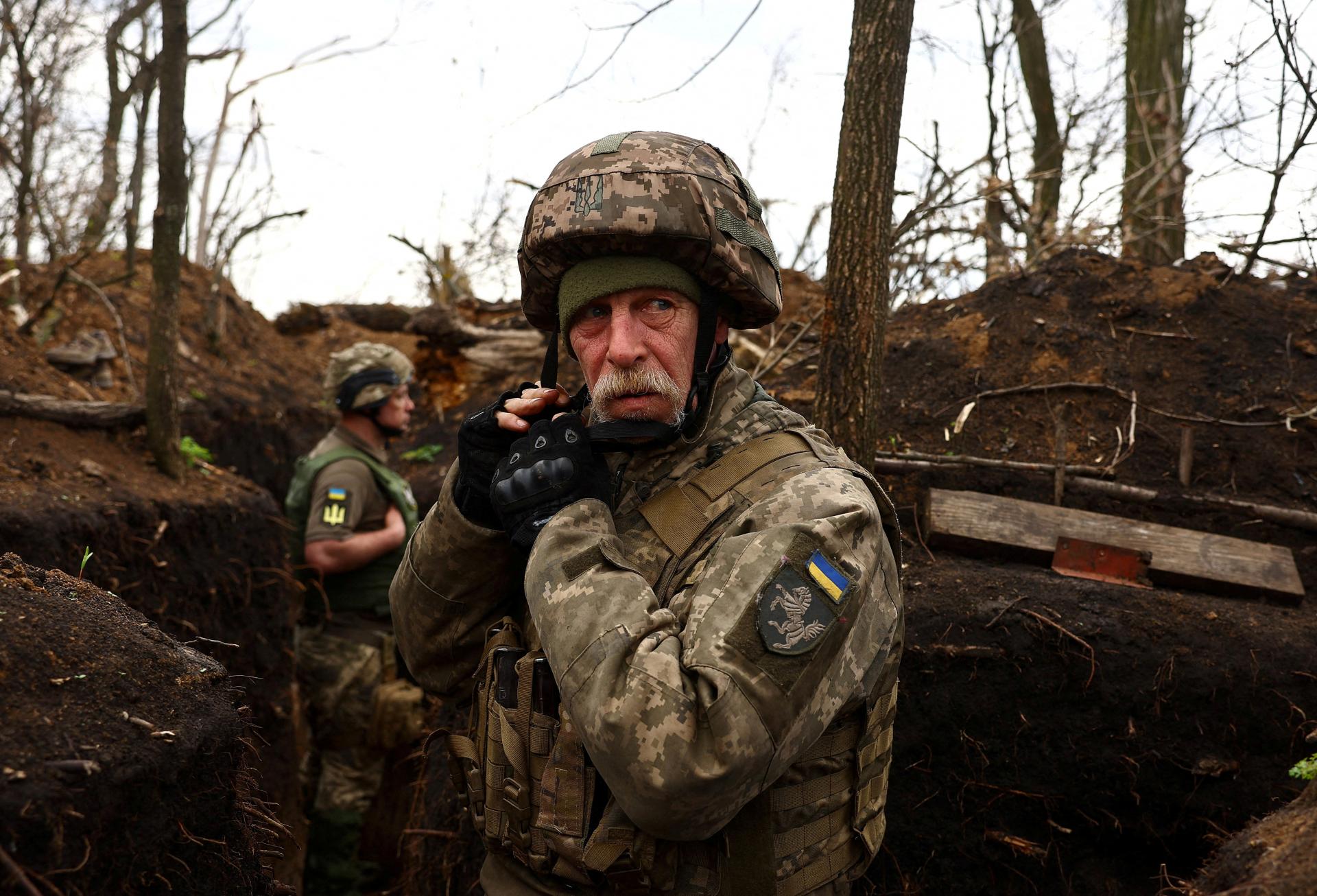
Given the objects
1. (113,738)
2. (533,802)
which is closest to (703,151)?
(533,802)

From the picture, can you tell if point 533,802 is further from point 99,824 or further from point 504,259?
point 504,259

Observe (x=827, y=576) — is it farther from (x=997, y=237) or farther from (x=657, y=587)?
(x=997, y=237)

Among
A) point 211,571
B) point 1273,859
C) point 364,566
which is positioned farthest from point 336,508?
point 1273,859

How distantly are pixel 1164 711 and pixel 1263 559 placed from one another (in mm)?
1193

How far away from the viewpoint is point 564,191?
2.67m

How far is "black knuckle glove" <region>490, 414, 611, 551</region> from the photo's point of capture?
2.35 metres

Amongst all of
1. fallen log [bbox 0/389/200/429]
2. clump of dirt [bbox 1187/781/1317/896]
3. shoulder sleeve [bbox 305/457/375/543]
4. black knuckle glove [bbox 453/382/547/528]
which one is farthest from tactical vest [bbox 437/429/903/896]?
fallen log [bbox 0/389/200/429]

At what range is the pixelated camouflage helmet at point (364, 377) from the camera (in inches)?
240

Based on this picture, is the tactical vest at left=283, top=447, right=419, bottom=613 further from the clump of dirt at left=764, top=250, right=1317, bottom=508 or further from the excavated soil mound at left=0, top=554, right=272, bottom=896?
the excavated soil mound at left=0, top=554, right=272, bottom=896

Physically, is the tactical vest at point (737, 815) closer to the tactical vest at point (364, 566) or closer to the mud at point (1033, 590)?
the mud at point (1033, 590)

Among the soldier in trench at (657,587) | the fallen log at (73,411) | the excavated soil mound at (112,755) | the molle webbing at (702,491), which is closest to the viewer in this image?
the excavated soil mound at (112,755)

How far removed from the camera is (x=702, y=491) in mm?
2449

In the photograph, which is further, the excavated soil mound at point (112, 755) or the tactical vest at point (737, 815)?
the tactical vest at point (737, 815)

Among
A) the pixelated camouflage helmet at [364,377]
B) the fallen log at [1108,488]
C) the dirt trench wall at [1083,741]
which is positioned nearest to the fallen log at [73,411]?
the pixelated camouflage helmet at [364,377]
